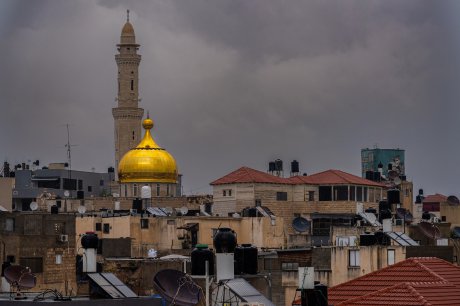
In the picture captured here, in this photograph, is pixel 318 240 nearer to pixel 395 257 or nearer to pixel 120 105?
pixel 395 257

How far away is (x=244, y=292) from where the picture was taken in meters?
26.0

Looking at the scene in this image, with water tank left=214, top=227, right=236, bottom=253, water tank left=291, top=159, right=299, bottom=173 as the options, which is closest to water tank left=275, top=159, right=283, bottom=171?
water tank left=291, top=159, right=299, bottom=173

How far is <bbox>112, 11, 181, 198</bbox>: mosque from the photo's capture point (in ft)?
291

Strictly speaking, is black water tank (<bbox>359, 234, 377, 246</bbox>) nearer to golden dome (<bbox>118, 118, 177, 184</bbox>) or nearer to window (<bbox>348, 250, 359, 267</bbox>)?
window (<bbox>348, 250, 359, 267</bbox>)

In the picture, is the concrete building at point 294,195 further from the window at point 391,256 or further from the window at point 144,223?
the window at point 391,256

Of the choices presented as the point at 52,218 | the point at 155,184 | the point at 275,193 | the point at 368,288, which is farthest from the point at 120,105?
the point at 368,288

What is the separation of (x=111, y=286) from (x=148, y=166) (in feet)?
197

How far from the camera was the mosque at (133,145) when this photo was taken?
3494 inches

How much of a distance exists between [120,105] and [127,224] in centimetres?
4603

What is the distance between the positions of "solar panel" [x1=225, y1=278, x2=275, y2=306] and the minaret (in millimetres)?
80013

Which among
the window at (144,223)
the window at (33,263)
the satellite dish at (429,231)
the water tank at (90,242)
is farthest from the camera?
the window at (144,223)

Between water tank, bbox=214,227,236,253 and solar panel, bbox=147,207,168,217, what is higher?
solar panel, bbox=147,207,168,217

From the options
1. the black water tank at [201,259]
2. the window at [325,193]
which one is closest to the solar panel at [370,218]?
the window at [325,193]

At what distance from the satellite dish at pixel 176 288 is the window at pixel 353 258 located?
1477cm
